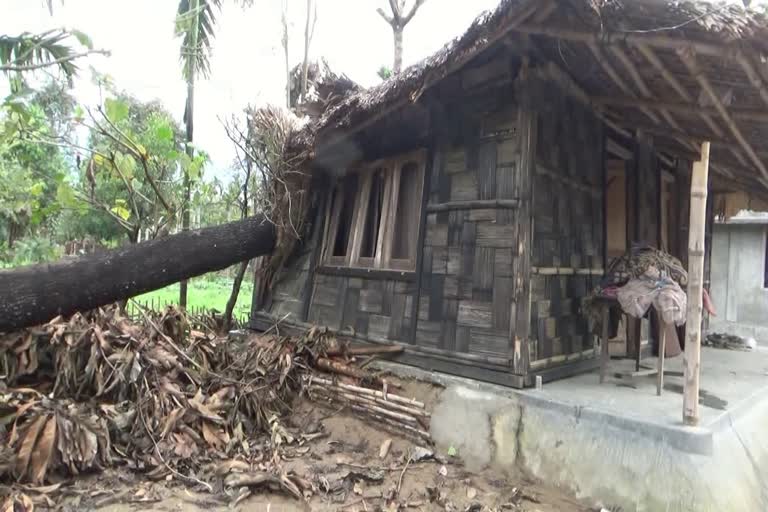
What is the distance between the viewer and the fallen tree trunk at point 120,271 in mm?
3701

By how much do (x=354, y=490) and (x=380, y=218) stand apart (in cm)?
255

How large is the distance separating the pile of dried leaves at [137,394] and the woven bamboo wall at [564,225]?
7.01 feet

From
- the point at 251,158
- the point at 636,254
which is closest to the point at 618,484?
the point at 636,254

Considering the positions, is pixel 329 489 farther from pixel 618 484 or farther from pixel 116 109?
pixel 116 109

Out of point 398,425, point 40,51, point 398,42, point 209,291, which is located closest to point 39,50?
point 40,51

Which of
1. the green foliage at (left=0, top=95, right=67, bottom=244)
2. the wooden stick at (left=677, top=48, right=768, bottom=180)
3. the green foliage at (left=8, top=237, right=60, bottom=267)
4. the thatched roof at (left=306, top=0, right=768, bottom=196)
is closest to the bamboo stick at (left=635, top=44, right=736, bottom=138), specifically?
the thatched roof at (left=306, top=0, right=768, bottom=196)

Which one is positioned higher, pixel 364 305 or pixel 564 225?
pixel 564 225

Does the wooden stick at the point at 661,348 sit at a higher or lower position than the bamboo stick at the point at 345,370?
higher

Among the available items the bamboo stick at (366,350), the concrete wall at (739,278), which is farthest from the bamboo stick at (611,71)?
the concrete wall at (739,278)

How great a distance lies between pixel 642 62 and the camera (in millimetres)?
3131

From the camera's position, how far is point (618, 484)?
282 centimetres

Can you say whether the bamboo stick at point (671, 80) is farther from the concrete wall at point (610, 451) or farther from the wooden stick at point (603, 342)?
the concrete wall at point (610, 451)

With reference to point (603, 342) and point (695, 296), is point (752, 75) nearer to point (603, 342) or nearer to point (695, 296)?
point (695, 296)

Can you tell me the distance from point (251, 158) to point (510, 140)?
10.7ft
